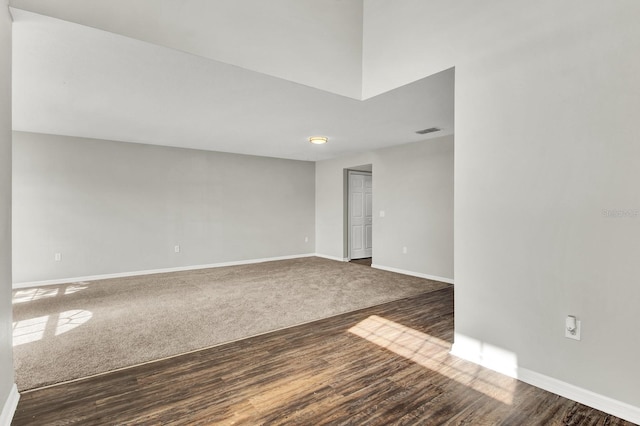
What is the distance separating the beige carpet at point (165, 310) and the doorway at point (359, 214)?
5.09ft

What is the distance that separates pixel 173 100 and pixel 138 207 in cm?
296

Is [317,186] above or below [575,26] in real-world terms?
below

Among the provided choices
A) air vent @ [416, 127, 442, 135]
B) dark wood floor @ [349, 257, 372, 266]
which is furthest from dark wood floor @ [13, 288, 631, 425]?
Answer: dark wood floor @ [349, 257, 372, 266]

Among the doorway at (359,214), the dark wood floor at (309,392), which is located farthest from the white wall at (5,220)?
the doorway at (359,214)

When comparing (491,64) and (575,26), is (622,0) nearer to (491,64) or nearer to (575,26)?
(575,26)

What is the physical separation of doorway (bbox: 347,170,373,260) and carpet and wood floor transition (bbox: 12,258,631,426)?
15.1 feet

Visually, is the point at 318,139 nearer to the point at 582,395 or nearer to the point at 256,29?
the point at 256,29

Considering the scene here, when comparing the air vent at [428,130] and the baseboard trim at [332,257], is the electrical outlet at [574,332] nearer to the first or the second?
the air vent at [428,130]

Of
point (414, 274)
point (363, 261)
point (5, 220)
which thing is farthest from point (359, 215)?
point (5, 220)

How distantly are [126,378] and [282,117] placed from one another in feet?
10.6

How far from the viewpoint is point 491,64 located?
229cm

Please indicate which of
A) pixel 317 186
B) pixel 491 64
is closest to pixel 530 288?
pixel 491 64

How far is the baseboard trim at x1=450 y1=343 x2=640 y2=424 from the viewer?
1.74 m

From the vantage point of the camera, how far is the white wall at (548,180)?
176 centimetres
